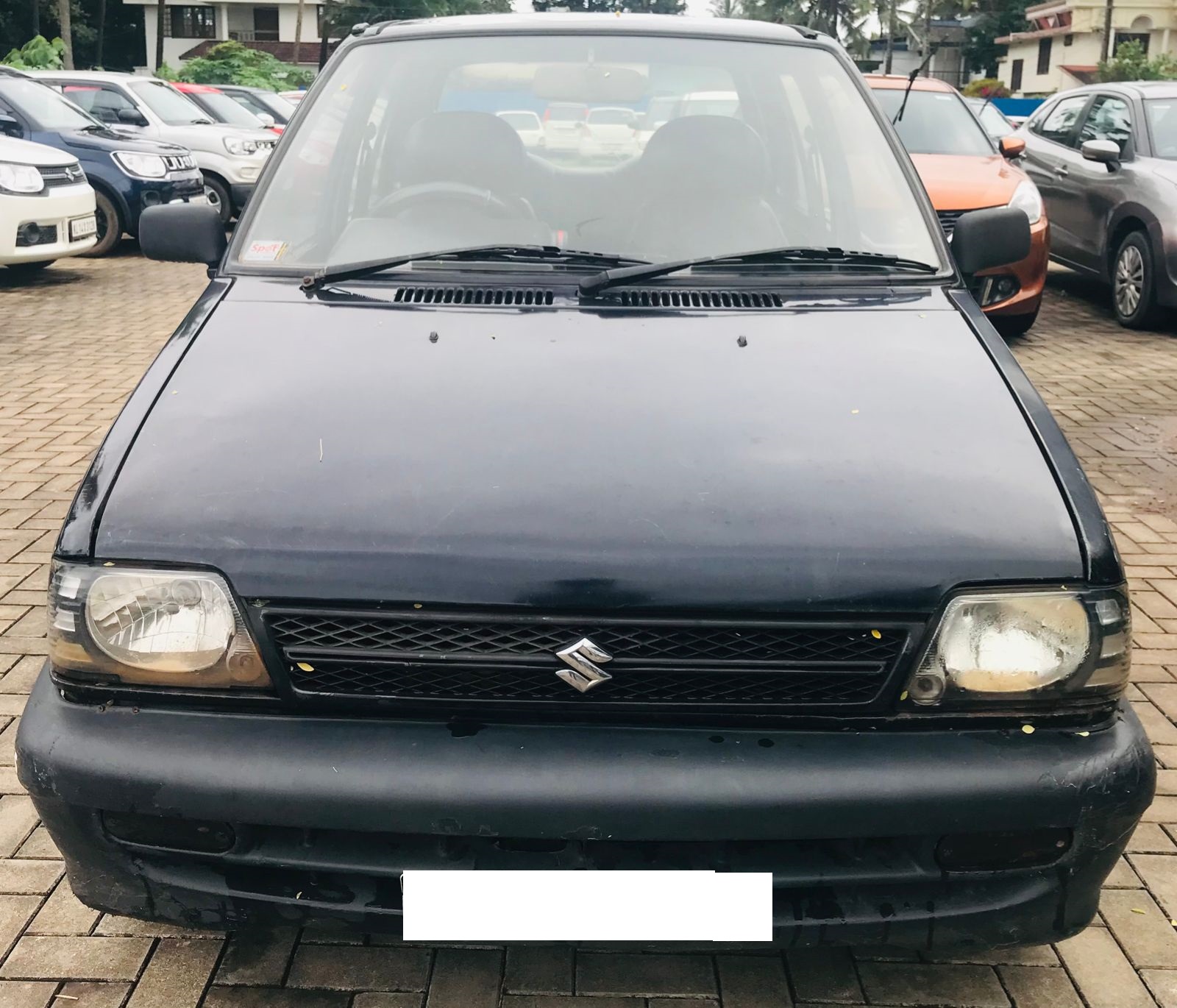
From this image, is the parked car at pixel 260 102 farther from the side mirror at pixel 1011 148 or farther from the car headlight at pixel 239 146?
the side mirror at pixel 1011 148

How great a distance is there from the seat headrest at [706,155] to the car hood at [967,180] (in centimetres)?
454

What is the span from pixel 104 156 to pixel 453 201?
32.7 feet

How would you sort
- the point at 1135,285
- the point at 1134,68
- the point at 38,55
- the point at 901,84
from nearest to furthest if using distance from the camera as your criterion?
1. the point at 1135,285
2. the point at 901,84
3. the point at 38,55
4. the point at 1134,68

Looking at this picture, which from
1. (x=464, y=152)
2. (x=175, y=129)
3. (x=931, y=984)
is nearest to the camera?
(x=931, y=984)

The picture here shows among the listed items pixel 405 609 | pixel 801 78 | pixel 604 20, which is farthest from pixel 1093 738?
pixel 604 20

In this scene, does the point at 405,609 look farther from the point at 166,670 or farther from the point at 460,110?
the point at 460,110

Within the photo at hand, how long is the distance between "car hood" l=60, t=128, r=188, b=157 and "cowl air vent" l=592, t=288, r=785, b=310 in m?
10.5

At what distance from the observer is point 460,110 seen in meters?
3.25

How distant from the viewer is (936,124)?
892cm

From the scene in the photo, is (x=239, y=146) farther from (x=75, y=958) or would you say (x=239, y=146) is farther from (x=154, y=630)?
(x=154, y=630)

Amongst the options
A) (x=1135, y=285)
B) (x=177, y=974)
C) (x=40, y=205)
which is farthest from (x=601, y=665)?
(x=40, y=205)

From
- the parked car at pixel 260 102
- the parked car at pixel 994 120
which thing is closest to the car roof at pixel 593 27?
the parked car at pixel 994 120

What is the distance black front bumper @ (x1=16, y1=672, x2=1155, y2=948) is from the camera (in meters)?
1.88

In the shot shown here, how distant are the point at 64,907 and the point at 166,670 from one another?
2.84 ft
